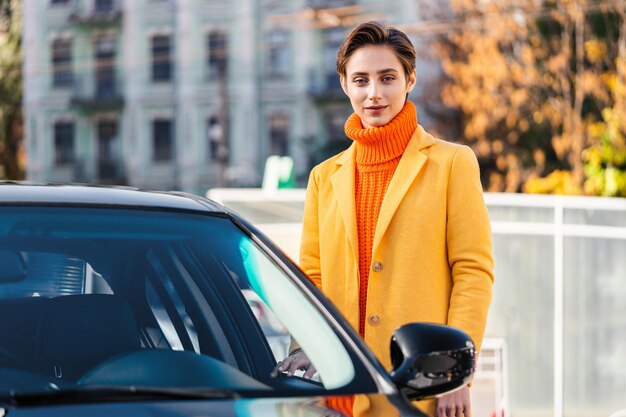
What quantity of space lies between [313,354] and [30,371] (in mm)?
618

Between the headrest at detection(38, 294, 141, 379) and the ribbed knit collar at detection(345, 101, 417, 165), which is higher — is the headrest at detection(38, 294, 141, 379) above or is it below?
below

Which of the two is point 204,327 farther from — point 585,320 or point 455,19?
point 455,19

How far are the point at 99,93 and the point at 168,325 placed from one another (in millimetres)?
45090

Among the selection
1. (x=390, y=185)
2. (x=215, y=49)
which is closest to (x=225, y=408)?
(x=390, y=185)

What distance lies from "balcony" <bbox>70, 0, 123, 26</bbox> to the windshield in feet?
147

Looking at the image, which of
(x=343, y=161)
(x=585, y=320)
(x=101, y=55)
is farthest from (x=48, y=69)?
(x=343, y=161)

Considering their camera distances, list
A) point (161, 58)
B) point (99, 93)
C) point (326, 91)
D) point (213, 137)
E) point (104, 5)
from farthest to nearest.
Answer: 1. point (104, 5)
2. point (99, 93)
3. point (213, 137)
4. point (161, 58)
5. point (326, 91)

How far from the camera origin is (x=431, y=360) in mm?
2646

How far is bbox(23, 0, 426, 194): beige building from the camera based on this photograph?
4481 centimetres

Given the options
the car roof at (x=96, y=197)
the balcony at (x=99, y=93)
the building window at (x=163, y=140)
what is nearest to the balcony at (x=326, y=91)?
the building window at (x=163, y=140)

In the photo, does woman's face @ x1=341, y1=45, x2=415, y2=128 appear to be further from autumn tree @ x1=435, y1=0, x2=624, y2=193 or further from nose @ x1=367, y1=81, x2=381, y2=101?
autumn tree @ x1=435, y1=0, x2=624, y2=193

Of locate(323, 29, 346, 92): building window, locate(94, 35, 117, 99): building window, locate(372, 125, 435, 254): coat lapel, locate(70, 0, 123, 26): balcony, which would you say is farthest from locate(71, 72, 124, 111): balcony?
locate(372, 125, 435, 254): coat lapel

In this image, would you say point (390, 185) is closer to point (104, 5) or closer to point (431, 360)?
point (431, 360)

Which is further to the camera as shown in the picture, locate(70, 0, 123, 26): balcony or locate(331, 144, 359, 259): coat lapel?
locate(70, 0, 123, 26): balcony
